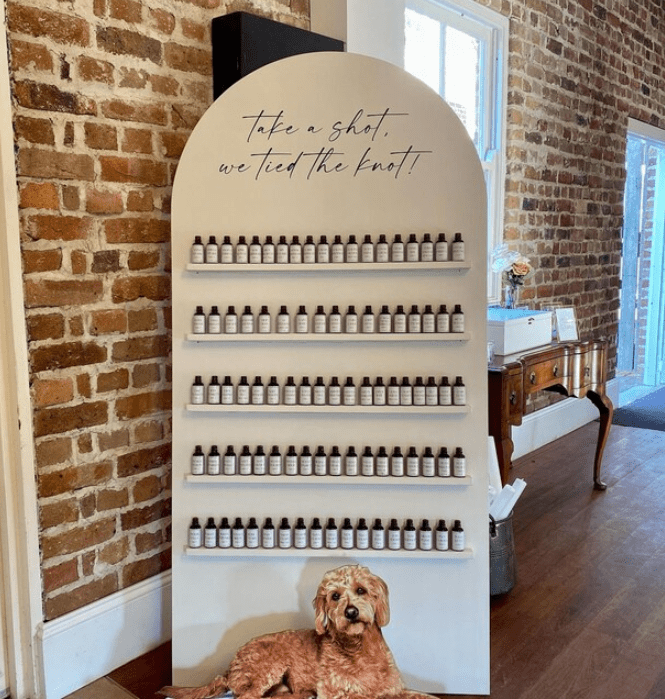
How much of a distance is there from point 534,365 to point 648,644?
1205 mm

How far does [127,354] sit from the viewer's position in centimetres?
205

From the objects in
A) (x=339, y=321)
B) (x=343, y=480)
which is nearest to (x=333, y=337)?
(x=339, y=321)

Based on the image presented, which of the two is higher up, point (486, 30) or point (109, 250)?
point (486, 30)

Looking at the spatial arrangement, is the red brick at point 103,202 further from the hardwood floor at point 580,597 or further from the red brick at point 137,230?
the hardwood floor at point 580,597

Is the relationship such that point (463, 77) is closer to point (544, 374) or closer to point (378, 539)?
point (544, 374)

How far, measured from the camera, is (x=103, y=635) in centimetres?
204

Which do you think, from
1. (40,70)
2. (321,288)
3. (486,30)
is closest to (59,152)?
(40,70)

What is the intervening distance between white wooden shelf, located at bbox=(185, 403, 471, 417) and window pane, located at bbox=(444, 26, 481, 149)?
1.93 metres

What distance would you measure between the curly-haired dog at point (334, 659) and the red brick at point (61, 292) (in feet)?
3.18

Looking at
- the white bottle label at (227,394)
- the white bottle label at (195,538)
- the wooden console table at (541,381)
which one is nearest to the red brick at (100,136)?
the white bottle label at (227,394)

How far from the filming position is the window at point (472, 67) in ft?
10.9

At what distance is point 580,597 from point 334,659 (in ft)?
3.61

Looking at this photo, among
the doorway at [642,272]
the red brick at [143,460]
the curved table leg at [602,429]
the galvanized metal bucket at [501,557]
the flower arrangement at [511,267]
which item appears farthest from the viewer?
the doorway at [642,272]

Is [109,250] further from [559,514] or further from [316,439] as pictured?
[559,514]
